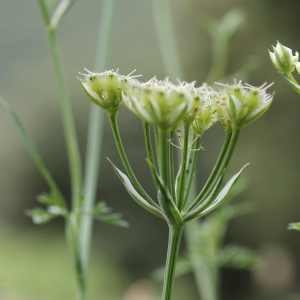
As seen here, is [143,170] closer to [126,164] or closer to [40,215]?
[40,215]

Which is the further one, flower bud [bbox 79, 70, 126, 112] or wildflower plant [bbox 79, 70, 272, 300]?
flower bud [bbox 79, 70, 126, 112]

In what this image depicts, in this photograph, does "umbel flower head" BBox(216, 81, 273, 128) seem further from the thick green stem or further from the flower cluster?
the thick green stem

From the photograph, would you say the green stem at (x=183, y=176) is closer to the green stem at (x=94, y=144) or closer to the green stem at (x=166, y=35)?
the green stem at (x=94, y=144)

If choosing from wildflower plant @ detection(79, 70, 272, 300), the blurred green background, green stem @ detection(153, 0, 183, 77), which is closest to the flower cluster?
wildflower plant @ detection(79, 70, 272, 300)

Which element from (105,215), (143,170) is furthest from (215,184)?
(143,170)

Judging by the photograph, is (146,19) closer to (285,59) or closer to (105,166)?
(105,166)

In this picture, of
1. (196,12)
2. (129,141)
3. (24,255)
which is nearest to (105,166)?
(129,141)
